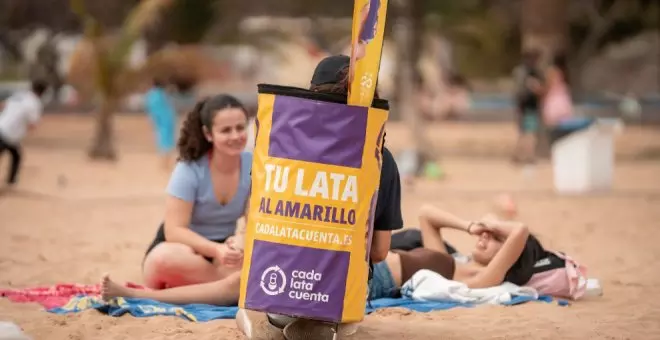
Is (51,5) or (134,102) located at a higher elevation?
(51,5)

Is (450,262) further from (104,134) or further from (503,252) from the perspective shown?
(104,134)

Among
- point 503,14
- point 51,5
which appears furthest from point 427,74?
point 51,5

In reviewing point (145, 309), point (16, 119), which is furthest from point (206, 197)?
point (16, 119)

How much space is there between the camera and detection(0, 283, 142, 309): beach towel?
6.35 metres

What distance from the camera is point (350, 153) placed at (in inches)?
186

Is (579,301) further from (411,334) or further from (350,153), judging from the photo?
(350,153)

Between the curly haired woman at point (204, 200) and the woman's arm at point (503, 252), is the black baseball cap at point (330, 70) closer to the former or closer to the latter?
the curly haired woman at point (204, 200)

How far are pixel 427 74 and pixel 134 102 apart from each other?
27.2 feet

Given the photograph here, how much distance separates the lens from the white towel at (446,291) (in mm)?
6332

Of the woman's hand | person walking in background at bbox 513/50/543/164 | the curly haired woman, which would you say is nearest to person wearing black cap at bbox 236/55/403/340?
the woman's hand

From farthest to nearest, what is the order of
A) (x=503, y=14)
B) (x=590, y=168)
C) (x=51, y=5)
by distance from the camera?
1. (x=51, y=5)
2. (x=503, y=14)
3. (x=590, y=168)

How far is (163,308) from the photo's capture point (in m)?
5.96

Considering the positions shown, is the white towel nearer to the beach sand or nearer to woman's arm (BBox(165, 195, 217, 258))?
the beach sand

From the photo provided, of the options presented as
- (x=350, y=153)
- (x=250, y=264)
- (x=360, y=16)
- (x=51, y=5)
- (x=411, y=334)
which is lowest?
(x=411, y=334)
